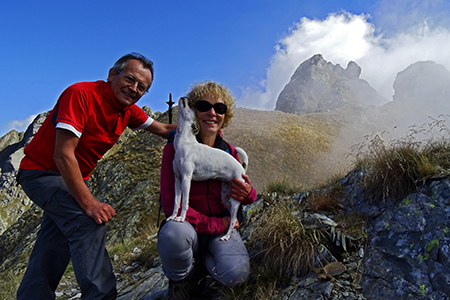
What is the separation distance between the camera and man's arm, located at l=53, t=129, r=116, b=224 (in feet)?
9.62

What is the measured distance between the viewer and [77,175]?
2.97 metres

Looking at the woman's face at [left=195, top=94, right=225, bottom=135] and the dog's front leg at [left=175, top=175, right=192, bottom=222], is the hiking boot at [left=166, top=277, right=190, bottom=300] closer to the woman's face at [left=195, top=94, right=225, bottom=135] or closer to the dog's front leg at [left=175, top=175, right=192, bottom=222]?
the dog's front leg at [left=175, top=175, right=192, bottom=222]

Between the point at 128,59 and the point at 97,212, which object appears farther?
the point at 128,59

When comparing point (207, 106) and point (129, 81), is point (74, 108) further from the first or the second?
point (207, 106)

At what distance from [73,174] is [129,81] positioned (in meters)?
1.40

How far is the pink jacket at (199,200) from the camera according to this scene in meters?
3.29

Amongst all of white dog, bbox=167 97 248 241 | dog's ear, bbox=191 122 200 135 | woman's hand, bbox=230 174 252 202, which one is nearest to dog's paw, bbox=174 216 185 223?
white dog, bbox=167 97 248 241

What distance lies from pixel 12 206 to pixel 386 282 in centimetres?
12463

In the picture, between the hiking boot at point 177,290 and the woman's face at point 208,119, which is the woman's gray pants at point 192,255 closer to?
the hiking boot at point 177,290

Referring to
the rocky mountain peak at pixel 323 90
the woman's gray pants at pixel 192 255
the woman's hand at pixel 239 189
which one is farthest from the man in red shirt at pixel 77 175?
the rocky mountain peak at pixel 323 90

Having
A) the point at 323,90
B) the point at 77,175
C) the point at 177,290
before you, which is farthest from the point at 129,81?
the point at 323,90

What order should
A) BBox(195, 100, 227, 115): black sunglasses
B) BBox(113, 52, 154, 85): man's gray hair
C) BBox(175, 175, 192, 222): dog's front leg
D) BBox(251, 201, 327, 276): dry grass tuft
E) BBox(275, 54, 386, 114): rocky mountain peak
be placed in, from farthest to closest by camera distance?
1. BBox(275, 54, 386, 114): rocky mountain peak
2. BBox(113, 52, 154, 85): man's gray hair
3. BBox(195, 100, 227, 115): black sunglasses
4. BBox(251, 201, 327, 276): dry grass tuft
5. BBox(175, 175, 192, 222): dog's front leg

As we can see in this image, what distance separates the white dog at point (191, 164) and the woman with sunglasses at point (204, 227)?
0.40 feet

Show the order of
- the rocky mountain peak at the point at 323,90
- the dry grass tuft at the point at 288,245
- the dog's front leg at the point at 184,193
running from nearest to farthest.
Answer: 1. the dog's front leg at the point at 184,193
2. the dry grass tuft at the point at 288,245
3. the rocky mountain peak at the point at 323,90
